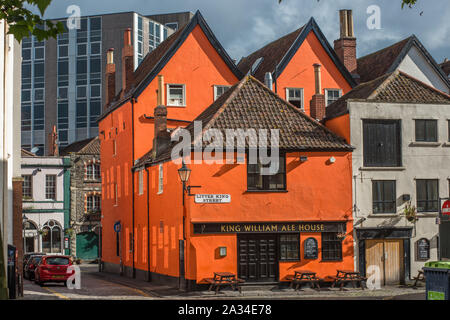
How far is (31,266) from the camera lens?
36906 millimetres

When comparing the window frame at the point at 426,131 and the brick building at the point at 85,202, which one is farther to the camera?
the brick building at the point at 85,202

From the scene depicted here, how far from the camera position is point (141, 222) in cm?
3653

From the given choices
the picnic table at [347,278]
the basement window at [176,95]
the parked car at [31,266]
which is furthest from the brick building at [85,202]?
the picnic table at [347,278]

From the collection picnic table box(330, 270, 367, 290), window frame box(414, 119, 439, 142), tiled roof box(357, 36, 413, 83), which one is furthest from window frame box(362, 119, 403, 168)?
tiled roof box(357, 36, 413, 83)

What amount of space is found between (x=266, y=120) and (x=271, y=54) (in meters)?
13.8

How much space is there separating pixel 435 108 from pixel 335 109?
14.6 ft

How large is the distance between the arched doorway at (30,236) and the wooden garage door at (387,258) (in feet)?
115

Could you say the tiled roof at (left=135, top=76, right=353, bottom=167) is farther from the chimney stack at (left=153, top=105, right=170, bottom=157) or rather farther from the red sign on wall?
the red sign on wall

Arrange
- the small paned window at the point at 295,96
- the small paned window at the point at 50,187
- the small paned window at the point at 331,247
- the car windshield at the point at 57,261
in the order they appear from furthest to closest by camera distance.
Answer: the small paned window at the point at 50,187 → the small paned window at the point at 295,96 → the car windshield at the point at 57,261 → the small paned window at the point at 331,247

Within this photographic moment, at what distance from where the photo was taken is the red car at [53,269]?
31.8m

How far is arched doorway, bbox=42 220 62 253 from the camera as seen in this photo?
190 feet

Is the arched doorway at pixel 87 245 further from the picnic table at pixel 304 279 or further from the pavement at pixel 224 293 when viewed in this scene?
the picnic table at pixel 304 279

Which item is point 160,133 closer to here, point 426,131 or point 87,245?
point 426,131

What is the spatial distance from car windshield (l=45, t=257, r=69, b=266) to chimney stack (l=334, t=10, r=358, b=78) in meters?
21.0
